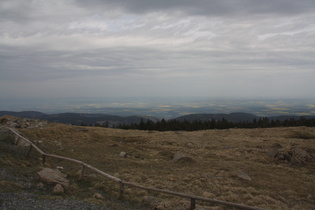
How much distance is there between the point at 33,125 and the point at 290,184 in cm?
2998

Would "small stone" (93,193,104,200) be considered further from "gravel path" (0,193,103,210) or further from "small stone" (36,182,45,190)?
"small stone" (36,182,45,190)

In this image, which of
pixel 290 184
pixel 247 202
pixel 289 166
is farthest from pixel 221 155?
pixel 247 202

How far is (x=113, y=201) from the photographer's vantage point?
10070 millimetres

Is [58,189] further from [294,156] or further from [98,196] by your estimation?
[294,156]

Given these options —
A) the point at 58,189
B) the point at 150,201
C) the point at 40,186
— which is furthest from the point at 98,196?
the point at 40,186

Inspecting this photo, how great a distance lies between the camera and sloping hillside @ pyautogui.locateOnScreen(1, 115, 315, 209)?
11516mm

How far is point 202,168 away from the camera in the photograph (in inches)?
696

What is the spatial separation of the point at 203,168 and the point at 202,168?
0.08 m

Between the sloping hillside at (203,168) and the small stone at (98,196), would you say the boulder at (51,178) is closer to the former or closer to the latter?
the sloping hillside at (203,168)

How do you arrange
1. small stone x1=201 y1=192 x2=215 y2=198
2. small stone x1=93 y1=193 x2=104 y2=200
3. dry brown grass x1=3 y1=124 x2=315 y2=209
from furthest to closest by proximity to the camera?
1. dry brown grass x1=3 y1=124 x2=315 y2=209
2. small stone x1=201 y1=192 x2=215 y2=198
3. small stone x1=93 y1=193 x2=104 y2=200

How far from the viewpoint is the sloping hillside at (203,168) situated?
1152cm

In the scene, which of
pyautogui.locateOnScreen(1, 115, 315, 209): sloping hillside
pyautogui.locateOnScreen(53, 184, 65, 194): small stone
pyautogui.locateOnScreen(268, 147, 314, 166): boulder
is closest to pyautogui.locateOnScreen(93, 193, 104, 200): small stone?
pyautogui.locateOnScreen(1, 115, 315, 209): sloping hillside

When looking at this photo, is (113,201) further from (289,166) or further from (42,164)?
(289,166)

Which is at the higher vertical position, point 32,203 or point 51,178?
point 51,178
